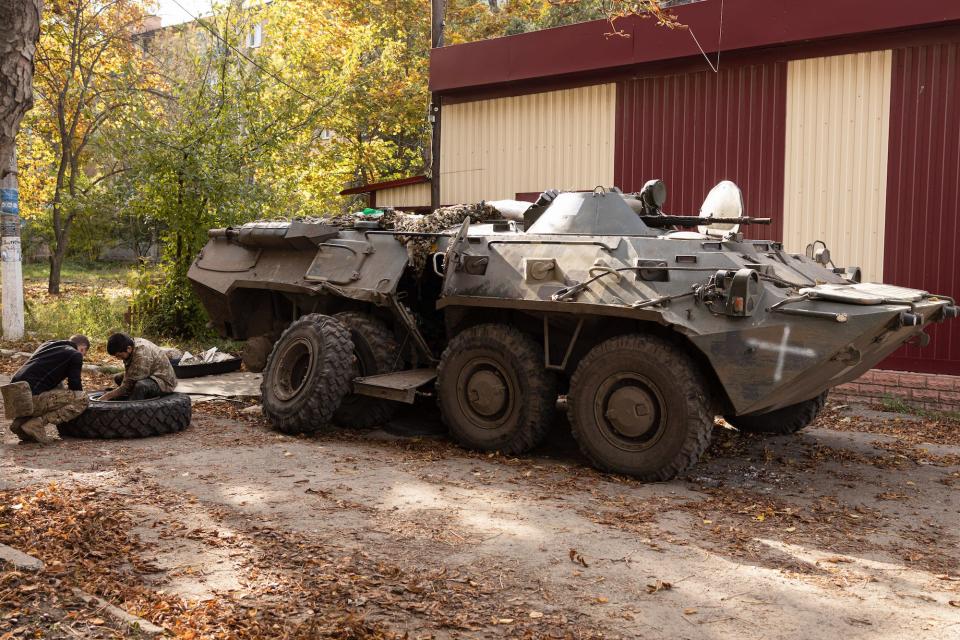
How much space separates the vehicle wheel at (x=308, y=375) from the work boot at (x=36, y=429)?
5.89ft

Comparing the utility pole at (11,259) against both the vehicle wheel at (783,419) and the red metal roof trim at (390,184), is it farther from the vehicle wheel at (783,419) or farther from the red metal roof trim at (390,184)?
the vehicle wheel at (783,419)

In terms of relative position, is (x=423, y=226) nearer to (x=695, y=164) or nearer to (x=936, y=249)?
(x=695, y=164)

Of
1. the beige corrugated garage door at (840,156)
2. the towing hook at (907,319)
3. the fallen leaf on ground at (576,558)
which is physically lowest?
the fallen leaf on ground at (576,558)

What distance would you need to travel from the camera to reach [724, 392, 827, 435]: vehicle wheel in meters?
8.52

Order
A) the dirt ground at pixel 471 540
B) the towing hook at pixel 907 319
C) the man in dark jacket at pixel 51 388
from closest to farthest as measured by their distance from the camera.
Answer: the dirt ground at pixel 471 540 < the towing hook at pixel 907 319 < the man in dark jacket at pixel 51 388

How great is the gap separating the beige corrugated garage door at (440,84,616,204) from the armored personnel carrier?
3.42 metres

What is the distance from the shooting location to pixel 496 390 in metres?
7.79

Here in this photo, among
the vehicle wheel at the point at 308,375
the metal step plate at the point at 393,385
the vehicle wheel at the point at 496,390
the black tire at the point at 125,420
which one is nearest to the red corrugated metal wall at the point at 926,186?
the vehicle wheel at the point at 496,390

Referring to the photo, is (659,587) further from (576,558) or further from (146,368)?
(146,368)

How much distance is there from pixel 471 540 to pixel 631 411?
78.9 inches

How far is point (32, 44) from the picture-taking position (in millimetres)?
7508

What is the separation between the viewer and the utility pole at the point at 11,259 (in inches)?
516

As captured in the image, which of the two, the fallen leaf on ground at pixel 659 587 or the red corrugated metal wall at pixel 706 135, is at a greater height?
the red corrugated metal wall at pixel 706 135

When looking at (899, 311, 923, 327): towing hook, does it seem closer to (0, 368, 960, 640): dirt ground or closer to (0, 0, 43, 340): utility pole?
(0, 368, 960, 640): dirt ground
